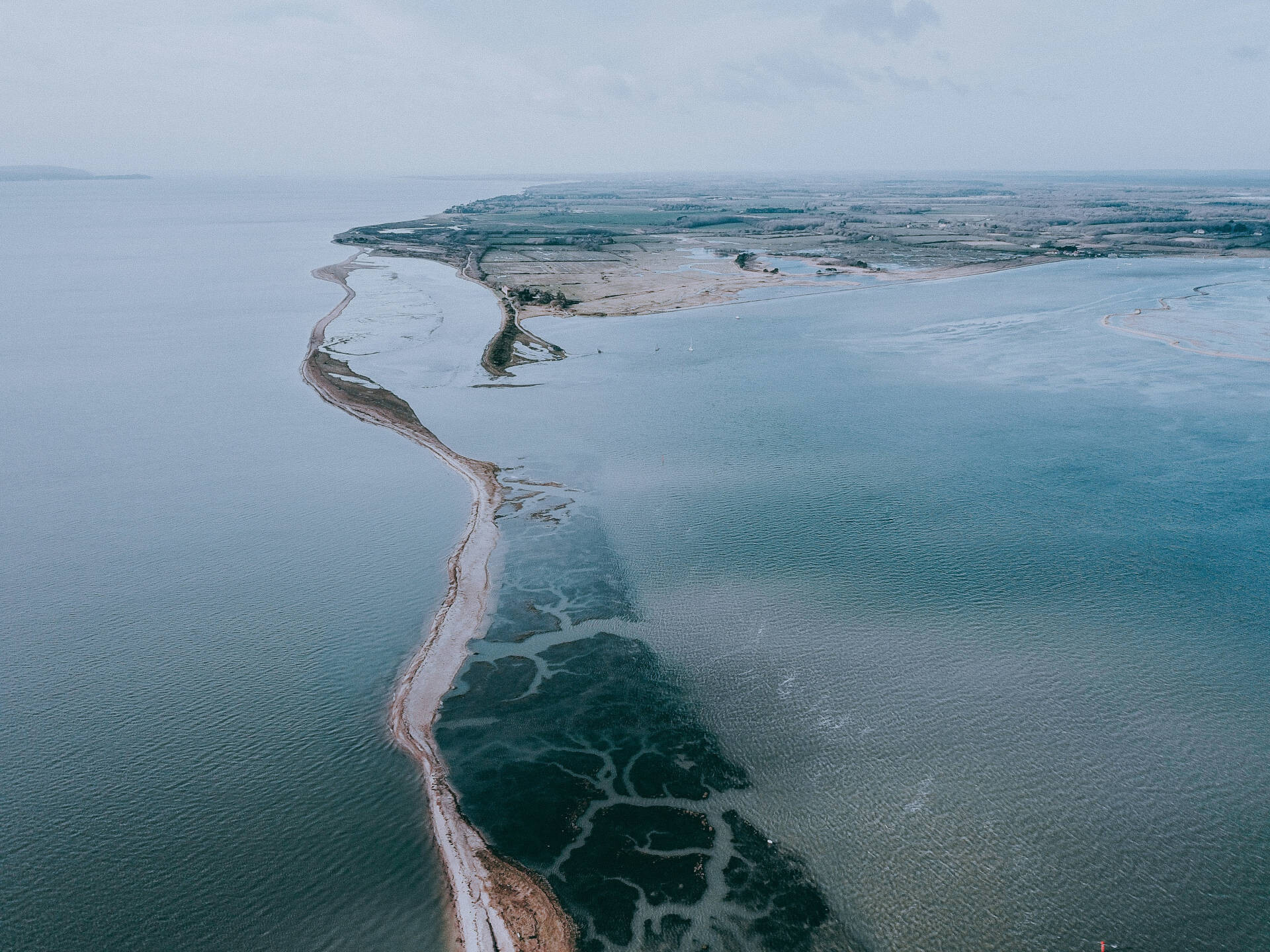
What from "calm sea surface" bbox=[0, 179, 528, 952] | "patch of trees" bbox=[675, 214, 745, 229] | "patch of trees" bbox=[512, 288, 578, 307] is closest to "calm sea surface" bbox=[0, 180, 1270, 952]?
"calm sea surface" bbox=[0, 179, 528, 952]

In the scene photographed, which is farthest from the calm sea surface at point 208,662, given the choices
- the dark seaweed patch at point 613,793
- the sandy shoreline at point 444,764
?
the dark seaweed patch at point 613,793

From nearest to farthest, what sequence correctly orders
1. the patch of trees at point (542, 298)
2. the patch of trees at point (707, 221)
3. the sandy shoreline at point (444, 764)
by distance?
the sandy shoreline at point (444, 764), the patch of trees at point (542, 298), the patch of trees at point (707, 221)

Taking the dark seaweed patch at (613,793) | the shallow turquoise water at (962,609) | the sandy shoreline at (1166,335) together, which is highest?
the sandy shoreline at (1166,335)

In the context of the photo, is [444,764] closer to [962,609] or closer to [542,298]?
[962,609]

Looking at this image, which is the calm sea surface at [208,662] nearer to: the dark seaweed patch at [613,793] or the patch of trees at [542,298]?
the dark seaweed patch at [613,793]

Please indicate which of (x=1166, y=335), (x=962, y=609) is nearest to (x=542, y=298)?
(x=1166, y=335)

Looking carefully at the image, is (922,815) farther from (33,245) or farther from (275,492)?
(33,245)

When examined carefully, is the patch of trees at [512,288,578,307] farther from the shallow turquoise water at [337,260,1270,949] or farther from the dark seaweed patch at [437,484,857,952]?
the dark seaweed patch at [437,484,857,952]

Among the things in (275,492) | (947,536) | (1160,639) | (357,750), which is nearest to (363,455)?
(275,492)
